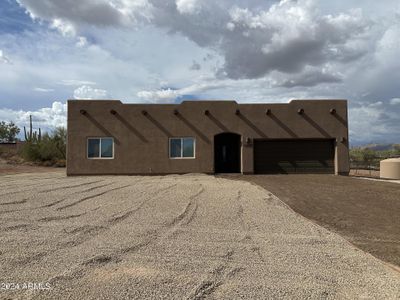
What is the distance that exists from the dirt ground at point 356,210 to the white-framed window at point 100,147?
1113 centimetres

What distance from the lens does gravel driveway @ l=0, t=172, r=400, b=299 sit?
4.79 m

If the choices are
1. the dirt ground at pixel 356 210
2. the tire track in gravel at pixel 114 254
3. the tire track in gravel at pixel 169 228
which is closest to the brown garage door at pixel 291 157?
the dirt ground at pixel 356 210

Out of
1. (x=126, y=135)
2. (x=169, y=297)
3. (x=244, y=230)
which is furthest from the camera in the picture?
(x=126, y=135)

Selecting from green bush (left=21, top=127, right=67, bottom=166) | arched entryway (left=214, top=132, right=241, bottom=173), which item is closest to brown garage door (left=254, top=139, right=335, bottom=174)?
arched entryway (left=214, top=132, right=241, bottom=173)

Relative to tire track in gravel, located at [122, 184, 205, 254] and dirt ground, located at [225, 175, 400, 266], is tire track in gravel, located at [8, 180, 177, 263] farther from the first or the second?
dirt ground, located at [225, 175, 400, 266]

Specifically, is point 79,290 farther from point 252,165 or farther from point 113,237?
point 252,165

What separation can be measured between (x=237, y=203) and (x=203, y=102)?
12.8 meters

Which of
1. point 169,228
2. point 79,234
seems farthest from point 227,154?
point 79,234

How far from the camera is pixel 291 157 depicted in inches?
968

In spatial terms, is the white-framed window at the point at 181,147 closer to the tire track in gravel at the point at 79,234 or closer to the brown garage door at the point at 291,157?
the brown garage door at the point at 291,157

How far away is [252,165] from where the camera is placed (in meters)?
24.2

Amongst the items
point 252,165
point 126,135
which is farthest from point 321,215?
point 126,135

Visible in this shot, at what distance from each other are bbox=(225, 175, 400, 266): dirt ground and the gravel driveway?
0.56 metres

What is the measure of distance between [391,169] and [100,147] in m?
18.2
